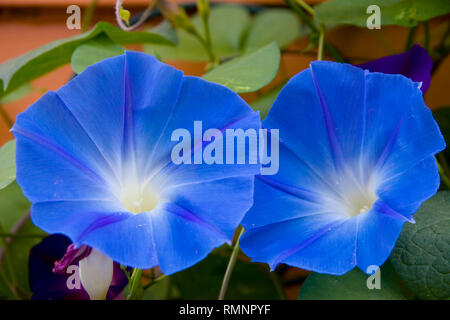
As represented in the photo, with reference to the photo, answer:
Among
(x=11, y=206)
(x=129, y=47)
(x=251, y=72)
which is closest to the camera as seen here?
(x=251, y=72)

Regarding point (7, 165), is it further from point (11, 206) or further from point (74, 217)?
point (11, 206)

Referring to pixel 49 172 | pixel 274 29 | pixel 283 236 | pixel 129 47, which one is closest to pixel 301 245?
pixel 283 236

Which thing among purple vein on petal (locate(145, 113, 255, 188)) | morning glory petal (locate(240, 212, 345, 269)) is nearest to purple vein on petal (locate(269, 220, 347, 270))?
morning glory petal (locate(240, 212, 345, 269))

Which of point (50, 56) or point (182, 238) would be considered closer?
point (182, 238)

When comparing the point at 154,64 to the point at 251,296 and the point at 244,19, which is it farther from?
the point at 244,19

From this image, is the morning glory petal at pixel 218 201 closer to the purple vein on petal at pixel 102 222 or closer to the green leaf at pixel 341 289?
the purple vein on petal at pixel 102 222

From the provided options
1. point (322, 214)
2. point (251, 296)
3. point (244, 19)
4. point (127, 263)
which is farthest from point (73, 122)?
point (244, 19)
